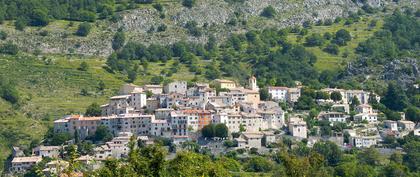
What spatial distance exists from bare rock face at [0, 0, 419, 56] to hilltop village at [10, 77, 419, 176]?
2736 centimetres

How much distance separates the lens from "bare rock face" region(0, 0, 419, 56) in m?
131

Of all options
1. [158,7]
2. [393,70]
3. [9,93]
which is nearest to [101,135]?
[9,93]

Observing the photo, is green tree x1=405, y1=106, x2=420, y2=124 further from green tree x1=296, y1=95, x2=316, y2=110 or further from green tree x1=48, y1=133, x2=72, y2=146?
green tree x1=48, y1=133, x2=72, y2=146

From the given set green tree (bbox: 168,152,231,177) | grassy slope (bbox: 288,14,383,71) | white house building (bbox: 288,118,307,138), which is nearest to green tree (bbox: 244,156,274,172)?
white house building (bbox: 288,118,307,138)

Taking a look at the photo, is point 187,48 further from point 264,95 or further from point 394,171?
point 394,171

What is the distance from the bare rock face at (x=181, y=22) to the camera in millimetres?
130750

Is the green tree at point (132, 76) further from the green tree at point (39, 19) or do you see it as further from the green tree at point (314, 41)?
the green tree at point (314, 41)

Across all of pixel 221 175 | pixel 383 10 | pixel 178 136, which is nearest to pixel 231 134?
pixel 178 136

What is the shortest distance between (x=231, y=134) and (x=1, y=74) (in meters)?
29.9

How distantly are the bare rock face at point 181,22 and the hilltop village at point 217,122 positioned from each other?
89.8 ft

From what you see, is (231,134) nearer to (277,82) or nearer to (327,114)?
(327,114)

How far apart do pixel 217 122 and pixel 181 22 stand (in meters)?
48.7

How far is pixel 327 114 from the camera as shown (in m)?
102

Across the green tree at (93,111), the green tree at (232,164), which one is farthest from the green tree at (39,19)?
the green tree at (232,164)
